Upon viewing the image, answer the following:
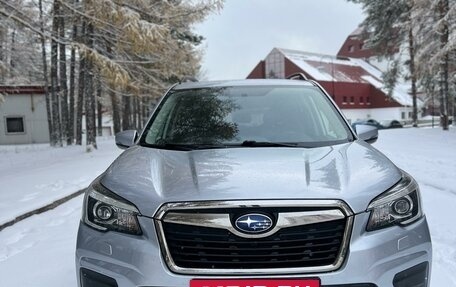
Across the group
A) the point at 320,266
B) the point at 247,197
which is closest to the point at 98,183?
the point at 247,197

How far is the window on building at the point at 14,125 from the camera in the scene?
99.9 ft

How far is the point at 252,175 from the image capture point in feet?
8.34

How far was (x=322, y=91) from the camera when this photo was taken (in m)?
4.26

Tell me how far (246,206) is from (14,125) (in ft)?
104

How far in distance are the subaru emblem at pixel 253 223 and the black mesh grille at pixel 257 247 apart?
5cm

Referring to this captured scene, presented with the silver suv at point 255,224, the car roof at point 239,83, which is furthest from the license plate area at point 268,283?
the car roof at point 239,83

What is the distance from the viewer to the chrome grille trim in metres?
2.27

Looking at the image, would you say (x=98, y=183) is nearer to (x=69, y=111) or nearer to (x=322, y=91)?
(x=322, y=91)

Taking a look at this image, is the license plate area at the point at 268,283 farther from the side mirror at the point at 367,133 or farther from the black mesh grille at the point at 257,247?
the side mirror at the point at 367,133

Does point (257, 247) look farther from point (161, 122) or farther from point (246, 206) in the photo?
point (161, 122)

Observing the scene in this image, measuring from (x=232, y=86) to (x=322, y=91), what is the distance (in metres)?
0.82

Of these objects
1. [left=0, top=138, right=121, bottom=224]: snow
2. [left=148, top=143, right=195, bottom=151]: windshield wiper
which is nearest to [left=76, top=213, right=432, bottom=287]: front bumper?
[left=148, top=143, right=195, bottom=151]: windshield wiper

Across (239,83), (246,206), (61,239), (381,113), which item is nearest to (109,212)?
(246,206)

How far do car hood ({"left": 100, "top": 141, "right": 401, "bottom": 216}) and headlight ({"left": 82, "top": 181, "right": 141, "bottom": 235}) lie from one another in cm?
5
